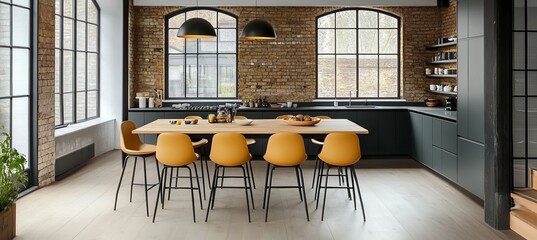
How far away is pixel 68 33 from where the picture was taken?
879 centimetres

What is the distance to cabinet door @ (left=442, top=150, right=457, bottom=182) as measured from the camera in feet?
23.4

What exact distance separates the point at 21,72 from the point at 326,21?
20.4 ft

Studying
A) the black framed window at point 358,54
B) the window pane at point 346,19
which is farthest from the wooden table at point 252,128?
the window pane at point 346,19

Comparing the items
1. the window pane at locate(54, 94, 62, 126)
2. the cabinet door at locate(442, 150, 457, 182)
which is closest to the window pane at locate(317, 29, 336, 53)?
the cabinet door at locate(442, 150, 457, 182)

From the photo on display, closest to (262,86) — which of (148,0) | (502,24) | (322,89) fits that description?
(322,89)

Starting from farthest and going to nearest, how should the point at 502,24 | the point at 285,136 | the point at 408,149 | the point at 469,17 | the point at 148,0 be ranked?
the point at 148,0 < the point at 408,149 < the point at 469,17 < the point at 285,136 < the point at 502,24

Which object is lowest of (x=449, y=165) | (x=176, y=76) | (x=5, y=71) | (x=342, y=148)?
(x=449, y=165)

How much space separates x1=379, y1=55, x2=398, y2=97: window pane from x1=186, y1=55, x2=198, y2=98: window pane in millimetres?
3964

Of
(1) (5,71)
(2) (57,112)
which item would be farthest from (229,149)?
(2) (57,112)

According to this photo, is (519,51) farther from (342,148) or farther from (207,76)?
(207,76)

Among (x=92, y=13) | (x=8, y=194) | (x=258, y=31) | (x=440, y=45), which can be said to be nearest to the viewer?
(x=8, y=194)

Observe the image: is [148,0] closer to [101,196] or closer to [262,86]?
[262,86]

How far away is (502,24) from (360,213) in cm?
248

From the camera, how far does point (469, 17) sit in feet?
21.1
